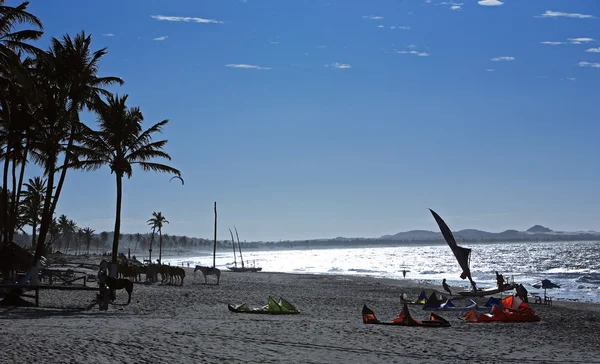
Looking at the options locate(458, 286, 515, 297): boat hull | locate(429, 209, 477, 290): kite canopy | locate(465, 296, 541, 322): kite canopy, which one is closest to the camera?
locate(465, 296, 541, 322): kite canopy

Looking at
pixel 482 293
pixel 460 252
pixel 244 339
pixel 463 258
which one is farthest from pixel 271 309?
pixel 482 293

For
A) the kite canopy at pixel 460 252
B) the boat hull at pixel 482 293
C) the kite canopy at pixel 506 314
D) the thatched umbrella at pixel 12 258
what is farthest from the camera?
the boat hull at pixel 482 293

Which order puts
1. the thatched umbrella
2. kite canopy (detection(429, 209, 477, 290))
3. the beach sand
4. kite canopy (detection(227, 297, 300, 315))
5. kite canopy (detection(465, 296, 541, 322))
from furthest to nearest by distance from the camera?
kite canopy (detection(429, 209, 477, 290)) → the thatched umbrella → kite canopy (detection(465, 296, 541, 322)) → kite canopy (detection(227, 297, 300, 315)) → the beach sand

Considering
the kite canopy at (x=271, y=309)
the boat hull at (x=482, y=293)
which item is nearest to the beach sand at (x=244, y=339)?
the kite canopy at (x=271, y=309)

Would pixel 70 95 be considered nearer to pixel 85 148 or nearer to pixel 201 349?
pixel 85 148

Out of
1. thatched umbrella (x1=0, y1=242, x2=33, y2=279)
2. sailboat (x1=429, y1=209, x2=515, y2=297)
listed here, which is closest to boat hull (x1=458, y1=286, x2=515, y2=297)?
sailboat (x1=429, y1=209, x2=515, y2=297)

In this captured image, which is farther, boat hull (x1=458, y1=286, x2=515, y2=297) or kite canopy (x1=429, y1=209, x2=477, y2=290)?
boat hull (x1=458, y1=286, x2=515, y2=297)

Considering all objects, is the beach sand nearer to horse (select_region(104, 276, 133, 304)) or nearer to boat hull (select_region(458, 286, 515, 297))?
horse (select_region(104, 276, 133, 304))

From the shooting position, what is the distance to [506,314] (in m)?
20.3

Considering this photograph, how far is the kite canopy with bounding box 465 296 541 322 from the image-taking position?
19.7 metres

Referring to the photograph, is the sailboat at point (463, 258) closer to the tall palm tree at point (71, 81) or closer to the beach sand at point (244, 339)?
the beach sand at point (244, 339)

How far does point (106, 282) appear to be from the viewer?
765 inches

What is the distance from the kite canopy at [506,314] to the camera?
19.7m

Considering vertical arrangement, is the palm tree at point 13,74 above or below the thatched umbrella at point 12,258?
above
